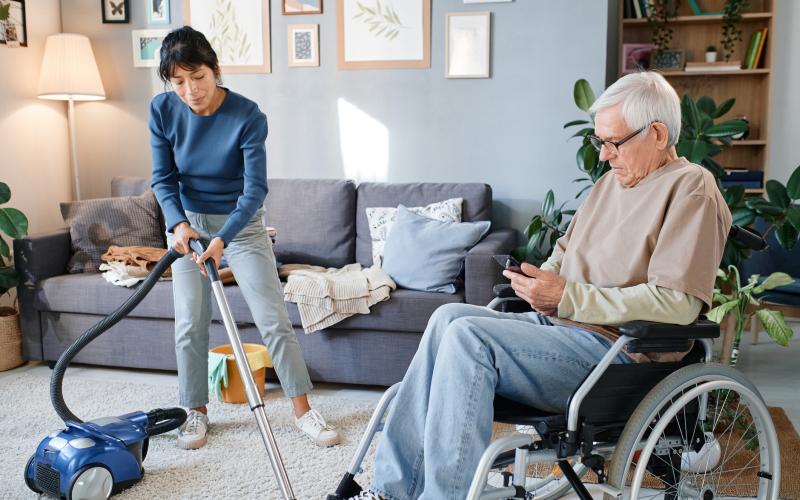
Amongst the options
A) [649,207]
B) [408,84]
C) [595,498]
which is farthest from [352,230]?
[649,207]

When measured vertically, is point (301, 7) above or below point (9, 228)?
above

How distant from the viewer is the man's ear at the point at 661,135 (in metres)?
1.76

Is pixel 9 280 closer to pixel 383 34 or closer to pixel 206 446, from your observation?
pixel 206 446

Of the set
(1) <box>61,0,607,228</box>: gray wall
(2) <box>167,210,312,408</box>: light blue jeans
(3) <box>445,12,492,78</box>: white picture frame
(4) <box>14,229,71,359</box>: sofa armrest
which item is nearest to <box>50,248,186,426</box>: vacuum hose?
(2) <box>167,210,312,408</box>: light blue jeans

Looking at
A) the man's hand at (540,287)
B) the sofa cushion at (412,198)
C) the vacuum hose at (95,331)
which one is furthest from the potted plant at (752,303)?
the vacuum hose at (95,331)

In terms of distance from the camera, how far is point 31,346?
355cm

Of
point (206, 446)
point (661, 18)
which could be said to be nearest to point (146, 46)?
point (206, 446)

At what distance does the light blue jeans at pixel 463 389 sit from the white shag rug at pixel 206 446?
0.60 meters

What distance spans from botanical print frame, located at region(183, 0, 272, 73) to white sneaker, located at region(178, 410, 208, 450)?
2023 mm

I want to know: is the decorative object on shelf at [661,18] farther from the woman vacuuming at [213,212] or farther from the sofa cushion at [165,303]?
the woman vacuuming at [213,212]

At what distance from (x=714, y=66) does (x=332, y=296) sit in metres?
3.03

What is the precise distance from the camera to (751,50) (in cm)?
475

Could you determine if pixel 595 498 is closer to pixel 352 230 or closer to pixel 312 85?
pixel 352 230

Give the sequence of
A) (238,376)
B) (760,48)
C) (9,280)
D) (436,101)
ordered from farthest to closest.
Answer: (760,48) → (436,101) → (9,280) → (238,376)
